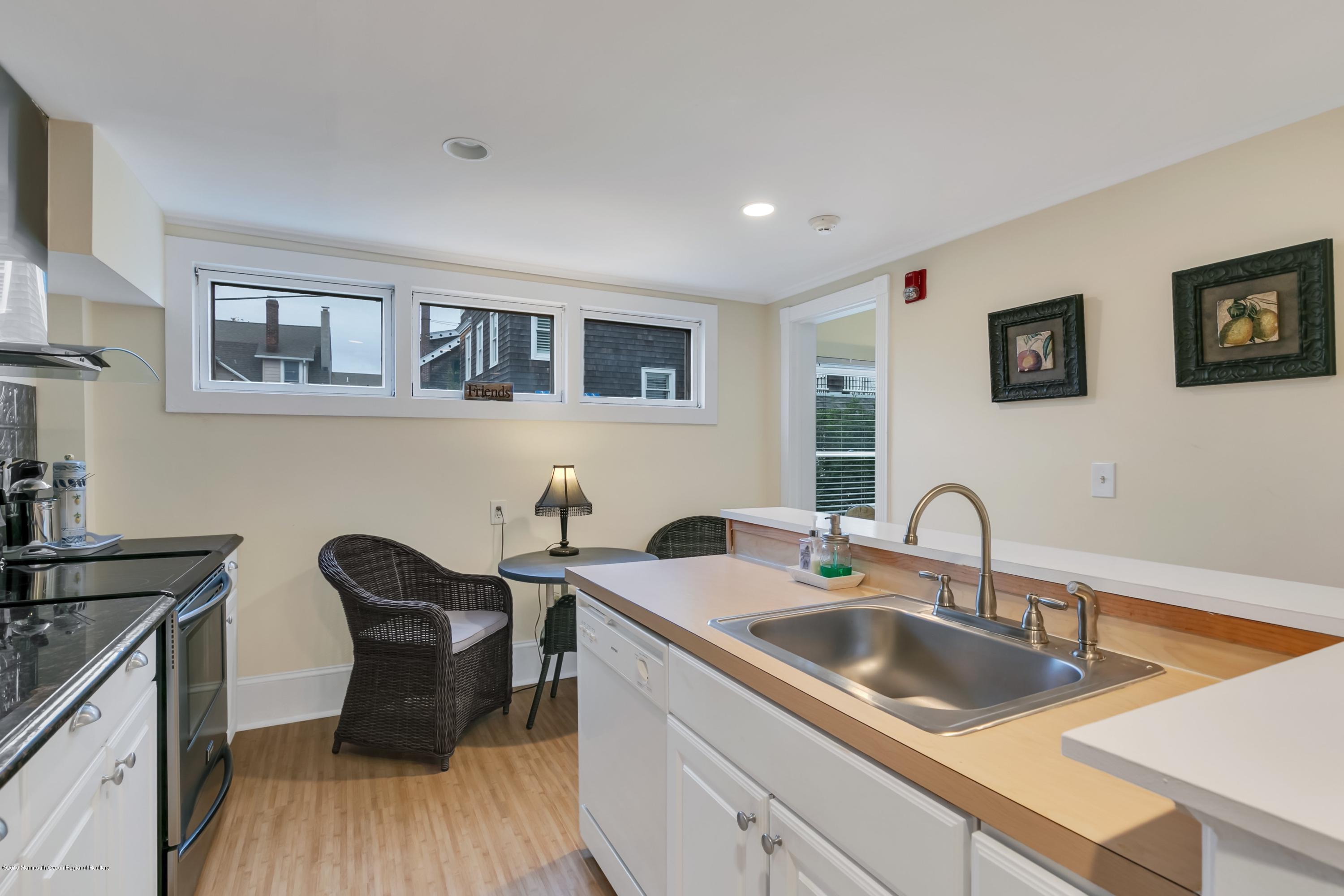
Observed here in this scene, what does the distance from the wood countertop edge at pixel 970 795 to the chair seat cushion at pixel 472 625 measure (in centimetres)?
175

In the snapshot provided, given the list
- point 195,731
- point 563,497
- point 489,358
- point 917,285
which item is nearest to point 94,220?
point 195,731

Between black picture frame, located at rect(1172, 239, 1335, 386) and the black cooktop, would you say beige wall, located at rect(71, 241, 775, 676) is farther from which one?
black picture frame, located at rect(1172, 239, 1335, 386)

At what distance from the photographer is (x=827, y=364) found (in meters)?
4.63

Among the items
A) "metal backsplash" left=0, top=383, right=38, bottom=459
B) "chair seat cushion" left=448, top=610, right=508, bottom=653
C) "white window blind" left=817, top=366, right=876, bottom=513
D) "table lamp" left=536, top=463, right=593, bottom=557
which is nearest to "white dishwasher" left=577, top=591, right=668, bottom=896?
"chair seat cushion" left=448, top=610, right=508, bottom=653

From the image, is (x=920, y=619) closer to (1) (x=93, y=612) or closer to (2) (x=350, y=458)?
(1) (x=93, y=612)

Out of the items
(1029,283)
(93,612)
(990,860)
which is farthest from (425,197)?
(990,860)

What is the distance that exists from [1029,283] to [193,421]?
11.8ft

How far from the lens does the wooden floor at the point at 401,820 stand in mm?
1952

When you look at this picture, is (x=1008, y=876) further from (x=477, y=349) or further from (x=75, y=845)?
(x=477, y=349)

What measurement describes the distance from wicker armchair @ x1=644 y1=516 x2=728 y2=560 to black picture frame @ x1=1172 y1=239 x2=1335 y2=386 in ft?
7.85

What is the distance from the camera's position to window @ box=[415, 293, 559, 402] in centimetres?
344

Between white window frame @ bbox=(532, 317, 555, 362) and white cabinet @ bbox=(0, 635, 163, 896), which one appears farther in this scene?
white window frame @ bbox=(532, 317, 555, 362)

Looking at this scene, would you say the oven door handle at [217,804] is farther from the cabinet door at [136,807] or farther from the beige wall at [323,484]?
the beige wall at [323,484]

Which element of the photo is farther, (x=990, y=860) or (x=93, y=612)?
(x=93, y=612)
